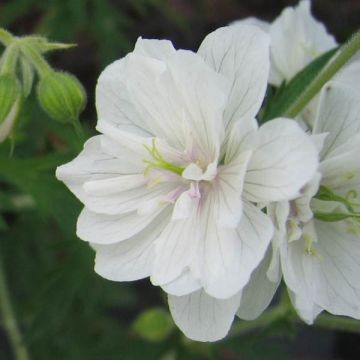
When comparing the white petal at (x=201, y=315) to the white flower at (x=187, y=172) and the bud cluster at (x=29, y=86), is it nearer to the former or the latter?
the white flower at (x=187, y=172)

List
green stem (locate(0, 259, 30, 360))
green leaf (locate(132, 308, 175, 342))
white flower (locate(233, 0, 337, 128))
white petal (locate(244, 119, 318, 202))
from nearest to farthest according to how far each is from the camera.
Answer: white petal (locate(244, 119, 318, 202))
white flower (locate(233, 0, 337, 128))
green leaf (locate(132, 308, 175, 342))
green stem (locate(0, 259, 30, 360))

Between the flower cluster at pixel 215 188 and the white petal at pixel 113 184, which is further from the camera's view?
the white petal at pixel 113 184

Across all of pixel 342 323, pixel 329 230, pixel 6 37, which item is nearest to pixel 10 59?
pixel 6 37

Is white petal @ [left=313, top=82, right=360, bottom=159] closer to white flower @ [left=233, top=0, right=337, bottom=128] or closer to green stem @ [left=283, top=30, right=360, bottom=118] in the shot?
green stem @ [left=283, top=30, right=360, bottom=118]

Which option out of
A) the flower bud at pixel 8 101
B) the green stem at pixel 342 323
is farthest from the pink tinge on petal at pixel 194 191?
the green stem at pixel 342 323

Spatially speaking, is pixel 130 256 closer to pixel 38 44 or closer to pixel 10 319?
pixel 38 44

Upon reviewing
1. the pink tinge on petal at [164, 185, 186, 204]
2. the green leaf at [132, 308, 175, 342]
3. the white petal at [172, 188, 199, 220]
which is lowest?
the green leaf at [132, 308, 175, 342]

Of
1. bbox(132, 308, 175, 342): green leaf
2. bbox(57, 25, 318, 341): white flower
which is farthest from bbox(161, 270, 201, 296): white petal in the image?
bbox(132, 308, 175, 342): green leaf
